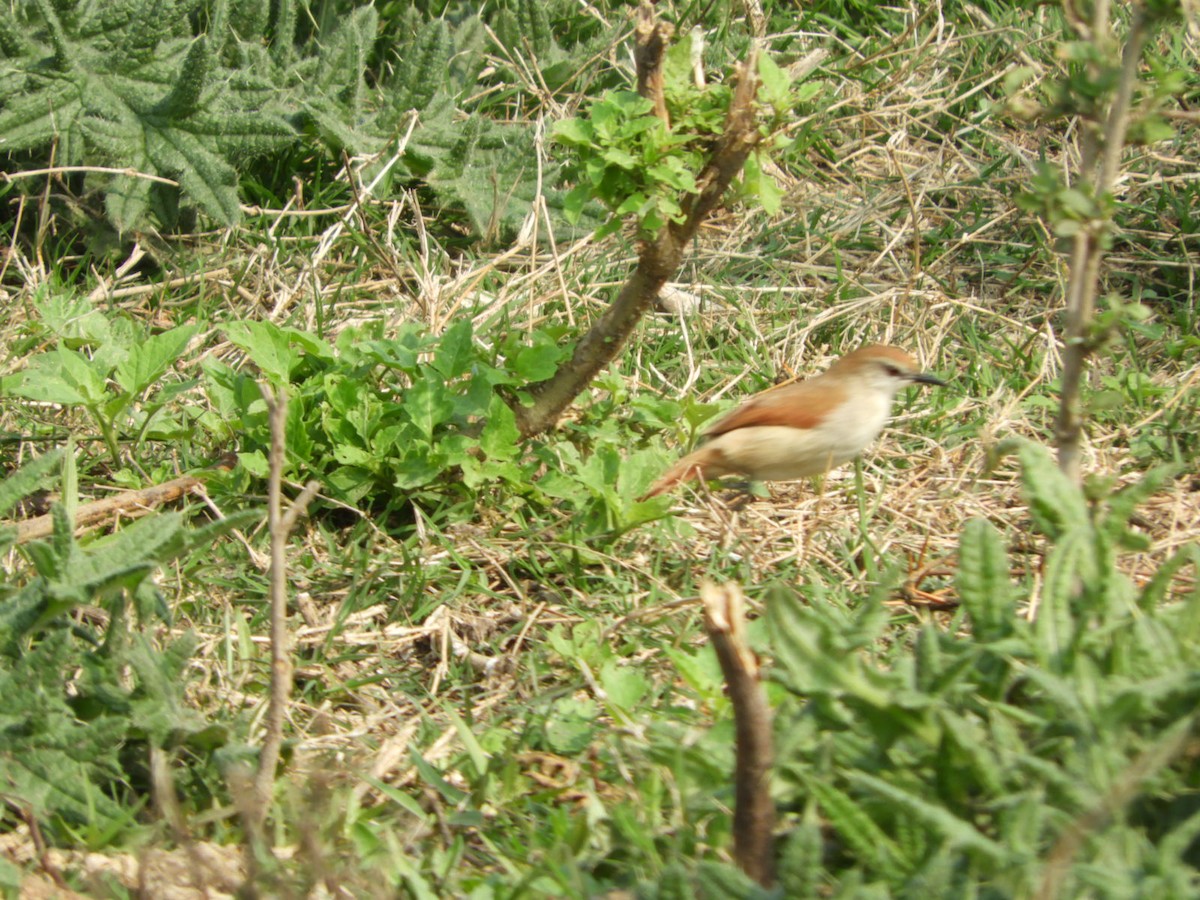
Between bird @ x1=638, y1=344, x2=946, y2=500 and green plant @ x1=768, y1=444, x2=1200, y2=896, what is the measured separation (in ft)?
5.18

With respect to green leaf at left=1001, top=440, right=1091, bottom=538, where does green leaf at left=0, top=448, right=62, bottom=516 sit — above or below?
below

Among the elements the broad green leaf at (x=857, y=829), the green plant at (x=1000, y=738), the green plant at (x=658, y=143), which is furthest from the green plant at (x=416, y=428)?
the broad green leaf at (x=857, y=829)

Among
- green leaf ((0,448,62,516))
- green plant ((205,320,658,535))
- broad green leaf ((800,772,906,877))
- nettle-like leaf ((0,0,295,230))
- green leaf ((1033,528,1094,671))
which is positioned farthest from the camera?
nettle-like leaf ((0,0,295,230))

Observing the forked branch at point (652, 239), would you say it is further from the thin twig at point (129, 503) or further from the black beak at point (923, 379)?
the black beak at point (923, 379)

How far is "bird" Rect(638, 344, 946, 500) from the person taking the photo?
3924 millimetres

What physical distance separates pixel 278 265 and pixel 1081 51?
338cm

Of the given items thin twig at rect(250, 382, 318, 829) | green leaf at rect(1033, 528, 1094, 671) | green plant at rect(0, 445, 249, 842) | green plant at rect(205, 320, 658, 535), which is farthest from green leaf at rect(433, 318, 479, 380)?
green leaf at rect(1033, 528, 1094, 671)

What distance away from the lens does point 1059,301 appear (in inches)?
200

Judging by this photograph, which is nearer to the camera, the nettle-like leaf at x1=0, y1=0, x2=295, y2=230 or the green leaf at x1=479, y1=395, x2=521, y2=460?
the green leaf at x1=479, y1=395, x2=521, y2=460

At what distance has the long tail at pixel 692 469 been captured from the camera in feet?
12.8

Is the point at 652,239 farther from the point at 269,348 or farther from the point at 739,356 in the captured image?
the point at 739,356

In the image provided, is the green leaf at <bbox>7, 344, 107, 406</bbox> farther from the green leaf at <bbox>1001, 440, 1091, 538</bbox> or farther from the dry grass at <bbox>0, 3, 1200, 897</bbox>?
the green leaf at <bbox>1001, 440, 1091, 538</bbox>

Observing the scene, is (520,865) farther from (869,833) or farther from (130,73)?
(130,73)

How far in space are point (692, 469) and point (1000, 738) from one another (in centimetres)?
202
